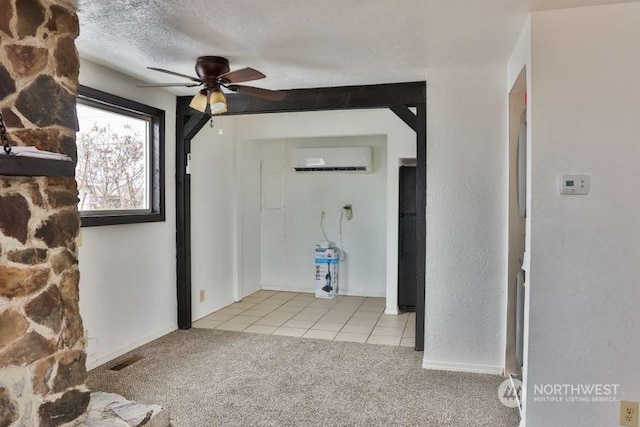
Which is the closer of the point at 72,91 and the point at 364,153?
the point at 72,91

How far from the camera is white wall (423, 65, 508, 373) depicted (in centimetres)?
308

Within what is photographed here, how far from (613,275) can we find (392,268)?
9.04ft

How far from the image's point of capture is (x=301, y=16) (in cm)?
229

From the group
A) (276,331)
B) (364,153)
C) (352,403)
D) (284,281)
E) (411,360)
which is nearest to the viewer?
(352,403)

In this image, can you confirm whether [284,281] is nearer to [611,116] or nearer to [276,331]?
[276,331]

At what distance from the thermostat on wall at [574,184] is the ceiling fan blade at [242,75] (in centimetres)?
175

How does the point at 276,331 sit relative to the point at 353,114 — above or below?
below

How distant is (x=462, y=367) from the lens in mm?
3174

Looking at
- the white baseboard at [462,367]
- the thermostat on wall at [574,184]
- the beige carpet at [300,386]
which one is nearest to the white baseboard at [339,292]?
the beige carpet at [300,386]

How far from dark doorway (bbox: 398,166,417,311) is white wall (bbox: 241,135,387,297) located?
2.61 feet

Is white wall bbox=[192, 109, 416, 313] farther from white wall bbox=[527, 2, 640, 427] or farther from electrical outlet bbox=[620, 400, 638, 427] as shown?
electrical outlet bbox=[620, 400, 638, 427]

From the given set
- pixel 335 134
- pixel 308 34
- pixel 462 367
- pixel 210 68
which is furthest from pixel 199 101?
pixel 462 367

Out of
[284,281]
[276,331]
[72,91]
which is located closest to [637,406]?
[276,331]

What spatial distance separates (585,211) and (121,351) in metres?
3.26
